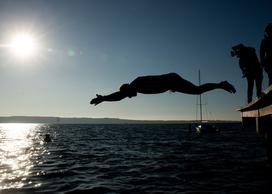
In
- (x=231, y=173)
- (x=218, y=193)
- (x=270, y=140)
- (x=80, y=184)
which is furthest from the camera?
(x=231, y=173)

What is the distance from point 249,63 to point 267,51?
0.59 m

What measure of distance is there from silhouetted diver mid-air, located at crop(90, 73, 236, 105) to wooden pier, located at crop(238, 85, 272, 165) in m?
1.31

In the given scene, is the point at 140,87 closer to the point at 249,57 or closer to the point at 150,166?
the point at 249,57

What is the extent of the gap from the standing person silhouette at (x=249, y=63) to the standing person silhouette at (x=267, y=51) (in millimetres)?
204

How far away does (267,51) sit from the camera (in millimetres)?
8094

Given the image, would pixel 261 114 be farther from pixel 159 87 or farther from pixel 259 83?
pixel 159 87

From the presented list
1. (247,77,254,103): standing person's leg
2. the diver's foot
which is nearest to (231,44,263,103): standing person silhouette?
(247,77,254,103): standing person's leg

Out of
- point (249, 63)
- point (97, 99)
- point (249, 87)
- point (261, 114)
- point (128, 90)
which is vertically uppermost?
point (249, 63)

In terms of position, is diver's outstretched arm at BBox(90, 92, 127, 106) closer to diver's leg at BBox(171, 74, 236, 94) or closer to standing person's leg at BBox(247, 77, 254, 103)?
diver's leg at BBox(171, 74, 236, 94)

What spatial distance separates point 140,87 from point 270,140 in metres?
9.80

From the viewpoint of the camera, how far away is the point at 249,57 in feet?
27.4

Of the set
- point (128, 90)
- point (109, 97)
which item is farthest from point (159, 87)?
point (109, 97)

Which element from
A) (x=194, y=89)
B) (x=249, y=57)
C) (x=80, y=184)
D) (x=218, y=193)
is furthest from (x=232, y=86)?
(x=80, y=184)

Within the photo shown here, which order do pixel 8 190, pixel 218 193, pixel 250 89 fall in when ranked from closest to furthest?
pixel 250 89, pixel 218 193, pixel 8 190
